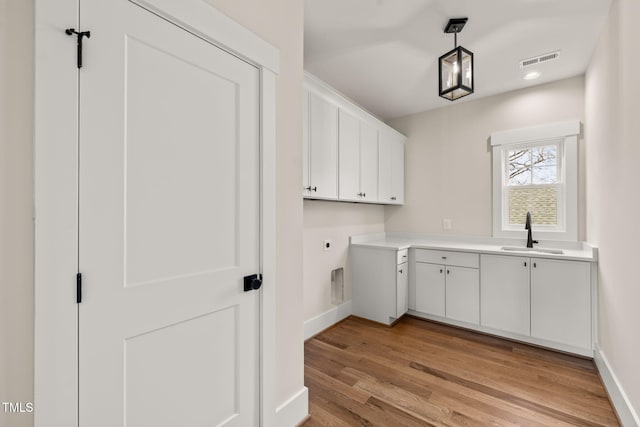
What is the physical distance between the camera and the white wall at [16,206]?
79cm

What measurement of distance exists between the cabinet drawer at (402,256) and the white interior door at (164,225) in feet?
6.96

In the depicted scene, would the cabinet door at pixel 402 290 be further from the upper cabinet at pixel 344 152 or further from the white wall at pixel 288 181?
the white wall at pixel 288 181

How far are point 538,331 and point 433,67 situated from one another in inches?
107

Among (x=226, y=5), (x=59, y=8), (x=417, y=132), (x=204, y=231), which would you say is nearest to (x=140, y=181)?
(x=204, y=231)

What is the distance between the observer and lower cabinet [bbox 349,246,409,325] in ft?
10.4

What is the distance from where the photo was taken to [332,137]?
9.16 ft

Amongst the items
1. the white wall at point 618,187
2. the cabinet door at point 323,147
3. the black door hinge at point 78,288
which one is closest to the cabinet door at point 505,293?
the white wall at point 618,187

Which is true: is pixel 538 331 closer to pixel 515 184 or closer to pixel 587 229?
pixel 587 229

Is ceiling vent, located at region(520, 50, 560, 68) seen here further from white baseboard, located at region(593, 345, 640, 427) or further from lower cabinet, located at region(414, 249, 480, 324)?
white baseboard, located at region(593, 345, 640, 427)

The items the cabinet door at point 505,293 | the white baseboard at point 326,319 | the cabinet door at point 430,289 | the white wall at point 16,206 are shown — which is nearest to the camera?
the white wall at point 16,206

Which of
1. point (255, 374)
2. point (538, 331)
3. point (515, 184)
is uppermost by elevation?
point (515, 184)

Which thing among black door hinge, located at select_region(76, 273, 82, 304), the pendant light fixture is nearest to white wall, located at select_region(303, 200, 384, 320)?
the pendant light fixture

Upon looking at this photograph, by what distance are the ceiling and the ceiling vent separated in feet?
0.17

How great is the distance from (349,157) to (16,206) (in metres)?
2.58
